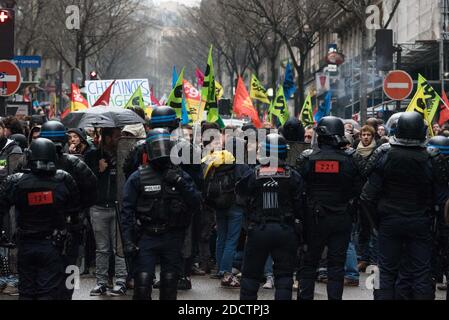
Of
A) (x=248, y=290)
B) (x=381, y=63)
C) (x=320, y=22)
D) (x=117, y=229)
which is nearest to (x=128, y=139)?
(x=117, y=229)

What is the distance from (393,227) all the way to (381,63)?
11456 mm

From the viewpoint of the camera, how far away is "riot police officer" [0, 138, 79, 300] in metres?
8.34

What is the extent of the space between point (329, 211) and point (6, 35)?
10865 mm

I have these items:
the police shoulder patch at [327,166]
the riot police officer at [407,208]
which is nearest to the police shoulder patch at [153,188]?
the police shoulder patch at [327,166]

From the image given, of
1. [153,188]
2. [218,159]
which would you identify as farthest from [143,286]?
[218,159]

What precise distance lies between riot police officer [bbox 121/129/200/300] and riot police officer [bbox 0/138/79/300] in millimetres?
580

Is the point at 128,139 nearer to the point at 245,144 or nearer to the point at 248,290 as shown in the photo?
the point at 245,144

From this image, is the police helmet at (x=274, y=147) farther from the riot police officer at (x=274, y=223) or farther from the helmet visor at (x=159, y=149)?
the helmet visor at (x=159, y=149)

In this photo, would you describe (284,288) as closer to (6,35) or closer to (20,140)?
(20,140)

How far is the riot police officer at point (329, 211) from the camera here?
9438 mm

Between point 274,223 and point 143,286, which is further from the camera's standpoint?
point 274,223

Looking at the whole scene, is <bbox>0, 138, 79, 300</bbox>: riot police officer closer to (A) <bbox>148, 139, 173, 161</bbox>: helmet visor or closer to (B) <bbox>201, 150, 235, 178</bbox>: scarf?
(A) <bbox>148, 139, 173, 161</bbox>: helmet visor

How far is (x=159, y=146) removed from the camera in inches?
346

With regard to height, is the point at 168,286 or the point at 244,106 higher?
the point at 244,106
